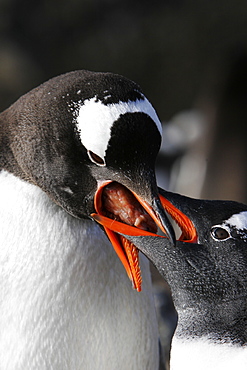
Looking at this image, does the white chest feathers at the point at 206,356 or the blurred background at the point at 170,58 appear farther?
the blurred background at the point at 170,58

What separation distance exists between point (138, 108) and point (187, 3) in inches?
98.3

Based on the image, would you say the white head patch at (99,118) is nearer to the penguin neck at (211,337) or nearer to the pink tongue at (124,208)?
the pink tongue at (124,208)

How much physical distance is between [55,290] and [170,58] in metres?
2.67

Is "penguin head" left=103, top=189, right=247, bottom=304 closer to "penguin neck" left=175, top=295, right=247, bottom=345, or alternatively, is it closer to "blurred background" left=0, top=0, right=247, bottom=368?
"penguin neck" left=175, top=295, right=247, bottom=345

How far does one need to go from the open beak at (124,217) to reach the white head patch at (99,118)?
10cm

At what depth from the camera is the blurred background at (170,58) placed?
316 centimetres

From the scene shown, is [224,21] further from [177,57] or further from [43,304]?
[43,304]

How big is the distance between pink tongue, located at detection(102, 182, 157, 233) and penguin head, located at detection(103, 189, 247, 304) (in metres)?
0.04

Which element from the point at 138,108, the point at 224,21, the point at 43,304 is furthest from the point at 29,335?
the point at 224,21

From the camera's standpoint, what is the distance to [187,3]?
3469 millimetres

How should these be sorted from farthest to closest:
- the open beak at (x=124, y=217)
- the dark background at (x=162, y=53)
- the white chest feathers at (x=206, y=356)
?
the dark background at (x=162, y=53) → the open beak at (x=124, y=217) → the white chest feathers at (x=206, y=356)

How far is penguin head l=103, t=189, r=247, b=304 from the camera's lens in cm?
112

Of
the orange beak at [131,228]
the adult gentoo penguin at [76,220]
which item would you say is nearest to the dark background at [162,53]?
the adult gentoo penguin at [76,220]

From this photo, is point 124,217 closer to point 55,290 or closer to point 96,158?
point 96,158
